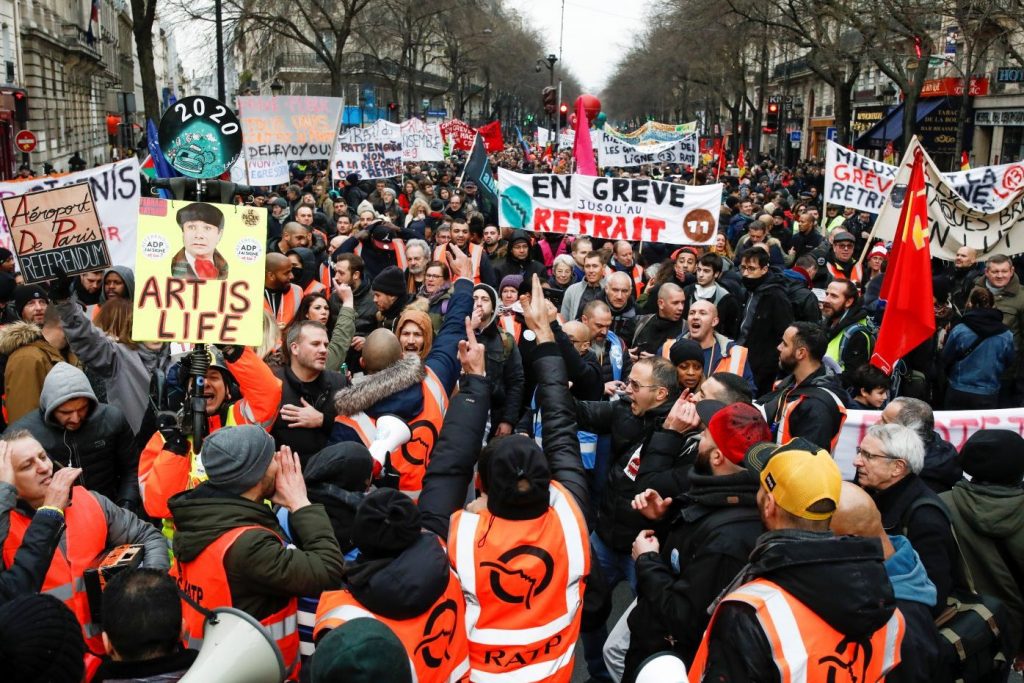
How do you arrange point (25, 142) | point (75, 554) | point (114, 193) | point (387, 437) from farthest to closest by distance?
1. point (25, 142)
2. point (114, 193)
3. point (387, 437)
4. point (75, 554)

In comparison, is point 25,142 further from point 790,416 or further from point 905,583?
point 905,583

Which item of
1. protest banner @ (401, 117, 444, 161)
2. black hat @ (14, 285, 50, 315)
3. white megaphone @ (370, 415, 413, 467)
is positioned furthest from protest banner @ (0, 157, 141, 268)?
protest banner @ (401, 117, 444, 161)

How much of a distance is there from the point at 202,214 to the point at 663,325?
3523 millimetres

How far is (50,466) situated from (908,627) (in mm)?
3067

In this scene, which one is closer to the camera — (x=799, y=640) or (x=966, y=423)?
(x=799, y=640)

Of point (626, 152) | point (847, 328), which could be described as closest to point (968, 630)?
point (847, 328)

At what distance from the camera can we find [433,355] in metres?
4.45

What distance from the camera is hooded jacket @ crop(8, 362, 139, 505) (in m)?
4.09

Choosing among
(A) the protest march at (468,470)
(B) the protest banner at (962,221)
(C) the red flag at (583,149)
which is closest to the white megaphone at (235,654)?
(A) the protest march at (468,470)

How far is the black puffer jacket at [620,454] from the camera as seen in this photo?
13.6 feet

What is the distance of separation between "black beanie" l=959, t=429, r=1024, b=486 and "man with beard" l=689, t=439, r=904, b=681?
1351mm

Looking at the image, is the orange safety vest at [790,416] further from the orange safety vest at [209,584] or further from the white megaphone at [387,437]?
the orange safety vest at [209,584]

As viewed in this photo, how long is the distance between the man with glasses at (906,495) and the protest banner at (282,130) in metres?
10.2

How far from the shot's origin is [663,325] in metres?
6.56
